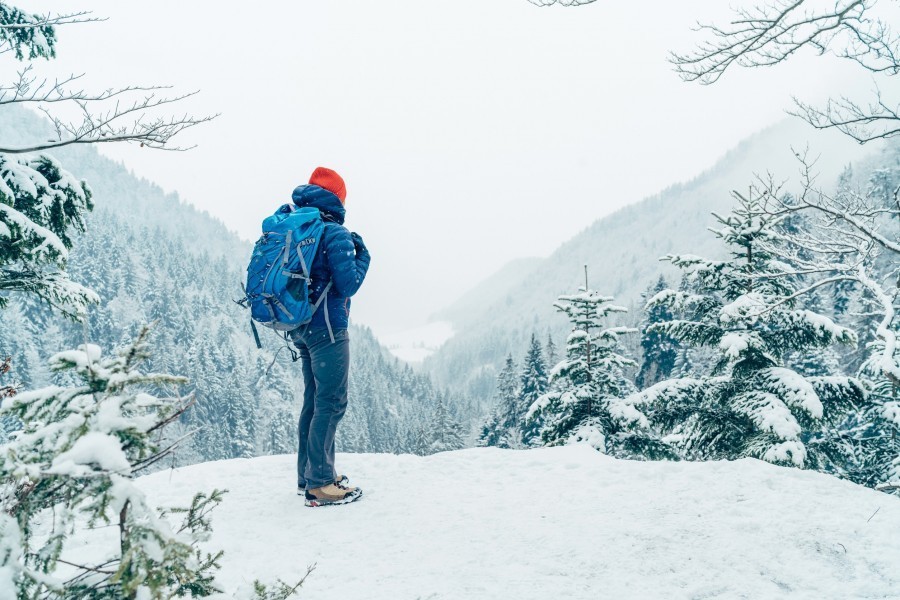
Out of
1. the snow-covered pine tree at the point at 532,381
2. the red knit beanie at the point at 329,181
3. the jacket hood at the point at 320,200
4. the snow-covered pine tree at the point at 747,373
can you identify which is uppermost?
the red knit beanie at the point at 329,181

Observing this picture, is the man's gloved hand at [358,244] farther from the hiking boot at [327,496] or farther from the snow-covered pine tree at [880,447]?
the snow-covered pine tree at [880,447]

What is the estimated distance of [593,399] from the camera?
32.9ft

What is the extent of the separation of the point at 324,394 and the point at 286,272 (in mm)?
1169

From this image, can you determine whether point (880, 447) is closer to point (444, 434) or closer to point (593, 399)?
point (593, 399)

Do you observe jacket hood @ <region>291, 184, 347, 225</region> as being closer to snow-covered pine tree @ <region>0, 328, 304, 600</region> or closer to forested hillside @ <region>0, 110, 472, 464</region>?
snow-covered pine tree @ <region>0, 328, 304, 600</region>

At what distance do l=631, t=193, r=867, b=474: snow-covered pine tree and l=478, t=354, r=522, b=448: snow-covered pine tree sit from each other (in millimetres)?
27918

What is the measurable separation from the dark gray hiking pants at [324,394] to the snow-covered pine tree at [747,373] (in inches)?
260

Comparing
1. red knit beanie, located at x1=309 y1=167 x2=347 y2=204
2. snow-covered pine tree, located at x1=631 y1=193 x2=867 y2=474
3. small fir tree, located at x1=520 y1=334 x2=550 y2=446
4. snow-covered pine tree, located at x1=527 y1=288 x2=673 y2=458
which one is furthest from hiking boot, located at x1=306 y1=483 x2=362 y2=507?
small fir tree, located at x1=520 y1=334 x2=550 y2=446

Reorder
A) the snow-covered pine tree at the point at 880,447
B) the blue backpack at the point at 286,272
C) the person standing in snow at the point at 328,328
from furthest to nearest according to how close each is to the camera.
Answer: the snow-covered pine tree at the point at 880,447, the person standing in snow at the point at 328,328, the blue backpack at the point at 286,272

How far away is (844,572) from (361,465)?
4704mm

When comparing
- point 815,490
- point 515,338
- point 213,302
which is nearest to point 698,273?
point 815,490

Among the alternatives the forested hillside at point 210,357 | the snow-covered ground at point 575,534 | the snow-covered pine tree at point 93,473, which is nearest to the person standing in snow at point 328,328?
the snow-covered ground at point 575,534

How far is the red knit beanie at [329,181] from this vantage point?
4938mm

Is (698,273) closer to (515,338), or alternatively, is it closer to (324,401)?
(324,401)
